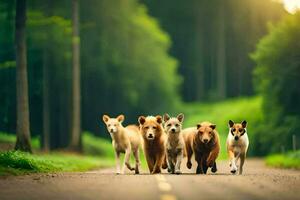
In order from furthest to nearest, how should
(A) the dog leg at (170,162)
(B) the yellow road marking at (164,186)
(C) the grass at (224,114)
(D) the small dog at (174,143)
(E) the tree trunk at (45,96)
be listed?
(C) the grass at (224,114)
(E) the tree trunk at (45,96)
(A) the dog leg at (170,162)
(D) the small dog at (174,143)
(B) the yellow road marking at (164,186)

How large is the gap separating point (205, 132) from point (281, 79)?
65.6 feet

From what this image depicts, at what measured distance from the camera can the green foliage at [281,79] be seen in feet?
140

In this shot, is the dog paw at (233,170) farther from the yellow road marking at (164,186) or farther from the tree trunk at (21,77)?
the tree trunk at (21,77)

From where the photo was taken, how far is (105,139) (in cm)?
A: 6975

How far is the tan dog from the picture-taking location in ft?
78.3

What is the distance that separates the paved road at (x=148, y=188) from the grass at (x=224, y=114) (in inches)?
1284

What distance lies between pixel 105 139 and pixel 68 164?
125 feet

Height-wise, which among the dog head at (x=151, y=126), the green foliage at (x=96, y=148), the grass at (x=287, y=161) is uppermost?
the dog head at (x=151, y=126)

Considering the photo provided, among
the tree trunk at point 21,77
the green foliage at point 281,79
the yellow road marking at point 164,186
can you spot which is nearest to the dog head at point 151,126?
the yellow road marking at point 164,186

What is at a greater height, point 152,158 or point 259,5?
point 259,5

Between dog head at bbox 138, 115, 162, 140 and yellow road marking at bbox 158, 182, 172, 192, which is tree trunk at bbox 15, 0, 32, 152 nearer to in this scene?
dog head at bbox 138, 115, 162, 140

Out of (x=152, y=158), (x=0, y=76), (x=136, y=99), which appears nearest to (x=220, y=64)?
(x=136, y=99)

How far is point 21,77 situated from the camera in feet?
110

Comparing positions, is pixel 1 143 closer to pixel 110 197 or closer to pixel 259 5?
pixel 110 197
